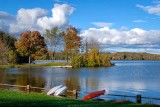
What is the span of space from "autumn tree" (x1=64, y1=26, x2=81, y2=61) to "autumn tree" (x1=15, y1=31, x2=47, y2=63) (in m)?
9.08

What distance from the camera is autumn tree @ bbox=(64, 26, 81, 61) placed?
106 m

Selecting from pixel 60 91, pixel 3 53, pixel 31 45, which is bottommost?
pixel 60 91

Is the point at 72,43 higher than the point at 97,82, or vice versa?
the point at 72,43

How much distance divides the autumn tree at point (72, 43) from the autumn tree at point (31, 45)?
29.8 ft

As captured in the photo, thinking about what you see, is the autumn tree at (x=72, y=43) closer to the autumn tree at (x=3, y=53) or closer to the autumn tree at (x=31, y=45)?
the autumn tree at (x=31, y=45)

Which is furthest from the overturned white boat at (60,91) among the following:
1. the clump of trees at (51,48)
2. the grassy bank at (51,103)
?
the clump of trees at (51,48)

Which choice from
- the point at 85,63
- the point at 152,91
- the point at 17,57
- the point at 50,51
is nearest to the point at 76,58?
the point at 85,63

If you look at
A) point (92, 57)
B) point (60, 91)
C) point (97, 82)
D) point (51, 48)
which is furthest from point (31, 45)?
point (60, 91)

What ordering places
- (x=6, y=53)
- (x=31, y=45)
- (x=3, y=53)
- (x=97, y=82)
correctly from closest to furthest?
(x=97, y=82) → (x=3, y=53) → (x=6, y=53) → (x=31, y=45)

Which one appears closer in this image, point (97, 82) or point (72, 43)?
point (97, 82)

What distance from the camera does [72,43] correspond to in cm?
10644

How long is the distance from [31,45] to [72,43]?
14.3m

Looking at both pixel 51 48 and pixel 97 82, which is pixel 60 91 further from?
pixel 51 48

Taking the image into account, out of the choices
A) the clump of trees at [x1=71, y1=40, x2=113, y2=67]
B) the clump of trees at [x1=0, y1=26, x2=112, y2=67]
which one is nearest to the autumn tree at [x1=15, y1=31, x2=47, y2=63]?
the clump of trees at [x1=0, y1=26, x2=112, y2=67]
